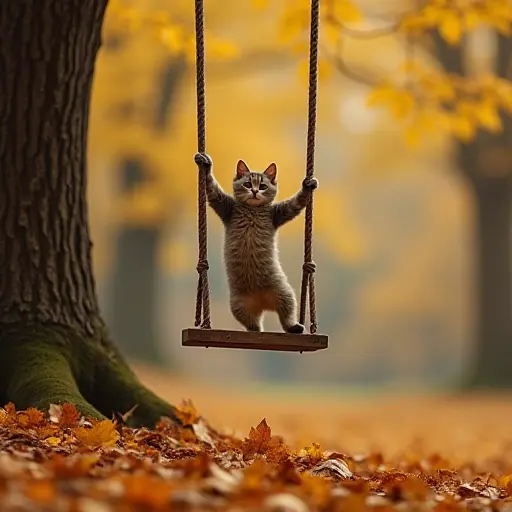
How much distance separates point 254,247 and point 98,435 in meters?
1.00

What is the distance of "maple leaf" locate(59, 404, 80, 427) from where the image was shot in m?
3.77

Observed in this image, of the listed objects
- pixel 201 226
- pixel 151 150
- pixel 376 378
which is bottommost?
pixel 376 378

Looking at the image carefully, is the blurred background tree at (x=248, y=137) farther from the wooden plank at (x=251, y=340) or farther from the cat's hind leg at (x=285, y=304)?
the wooden plank at (x=251, y=340)

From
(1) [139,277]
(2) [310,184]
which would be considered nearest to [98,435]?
(2) [310,184]

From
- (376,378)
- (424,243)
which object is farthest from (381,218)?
(376,378)

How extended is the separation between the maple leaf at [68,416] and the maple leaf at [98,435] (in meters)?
0.26

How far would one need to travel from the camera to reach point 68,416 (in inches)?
149

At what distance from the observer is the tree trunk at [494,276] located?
13812 mm

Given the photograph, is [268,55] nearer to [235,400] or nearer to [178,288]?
[235,400]

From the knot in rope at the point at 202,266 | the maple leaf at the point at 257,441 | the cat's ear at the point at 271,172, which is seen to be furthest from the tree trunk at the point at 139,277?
the knot in rope at the point at 202,266

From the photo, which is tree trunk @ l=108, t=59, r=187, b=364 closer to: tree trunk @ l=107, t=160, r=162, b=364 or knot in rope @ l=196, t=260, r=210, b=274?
tree trunk @ l=107, t=160, r=162, b=364

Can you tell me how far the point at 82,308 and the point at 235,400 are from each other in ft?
25.3

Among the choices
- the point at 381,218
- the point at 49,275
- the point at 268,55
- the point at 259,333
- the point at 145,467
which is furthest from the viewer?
the point at 381,218

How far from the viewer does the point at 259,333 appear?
11.9ft
